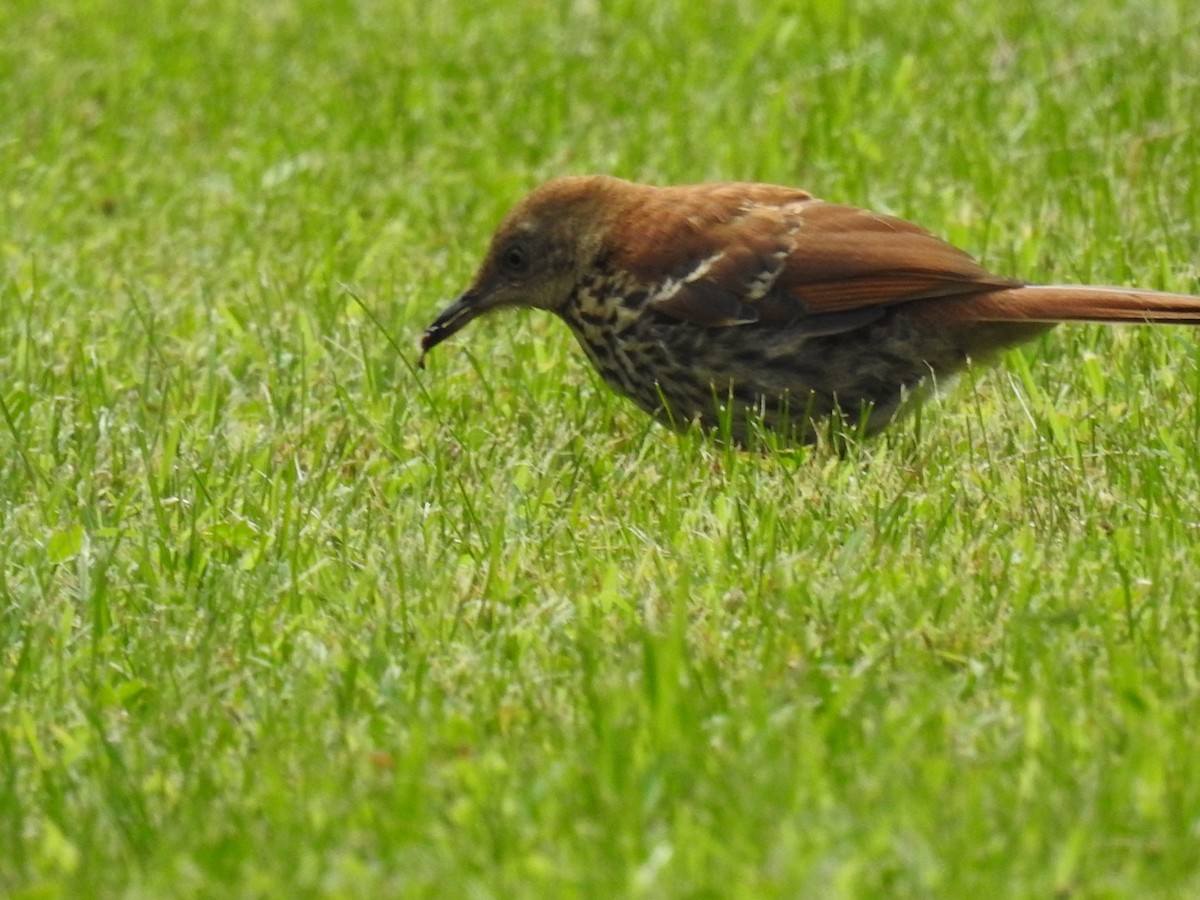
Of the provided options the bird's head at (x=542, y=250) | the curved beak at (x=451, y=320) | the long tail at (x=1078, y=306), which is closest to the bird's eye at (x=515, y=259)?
the bird's head at (x=542, y=250)

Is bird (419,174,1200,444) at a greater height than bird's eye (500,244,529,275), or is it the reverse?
bird's eye (500,244,529,275)

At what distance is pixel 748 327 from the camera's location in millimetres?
5613

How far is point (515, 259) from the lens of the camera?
19.8 ft

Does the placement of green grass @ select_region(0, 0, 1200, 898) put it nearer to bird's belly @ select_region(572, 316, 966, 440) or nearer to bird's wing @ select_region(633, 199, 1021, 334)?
bird's belly @ select_region(572, 316, 966, 440)

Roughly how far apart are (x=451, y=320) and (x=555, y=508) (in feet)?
3.75

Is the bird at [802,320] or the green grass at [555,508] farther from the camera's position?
the bird at [802,320]

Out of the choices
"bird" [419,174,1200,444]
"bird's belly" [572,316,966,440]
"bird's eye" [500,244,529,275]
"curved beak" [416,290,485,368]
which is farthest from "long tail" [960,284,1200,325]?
"curved beak" [416,290,485,368]

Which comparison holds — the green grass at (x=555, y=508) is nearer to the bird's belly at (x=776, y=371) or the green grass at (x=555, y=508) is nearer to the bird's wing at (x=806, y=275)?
the bird's belly at (x=776, y=371)

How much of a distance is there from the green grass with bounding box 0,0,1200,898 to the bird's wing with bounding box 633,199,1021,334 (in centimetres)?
34

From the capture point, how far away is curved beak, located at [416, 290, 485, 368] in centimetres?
604

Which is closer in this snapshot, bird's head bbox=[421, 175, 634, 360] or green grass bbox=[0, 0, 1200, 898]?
green grass bbox=[0, 0, 1200, 898]

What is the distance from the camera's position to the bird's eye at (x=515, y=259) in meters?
6.02

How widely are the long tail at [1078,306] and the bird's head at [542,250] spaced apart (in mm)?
959

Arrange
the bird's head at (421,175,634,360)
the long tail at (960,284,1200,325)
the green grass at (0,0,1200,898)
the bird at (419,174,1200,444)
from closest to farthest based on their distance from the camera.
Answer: the green grass at (0,0,1200,898) → the long tail at (960,284,1200,325) → the bird at (419,174,1200,444) → the bird's head at (421,175,634,360)
